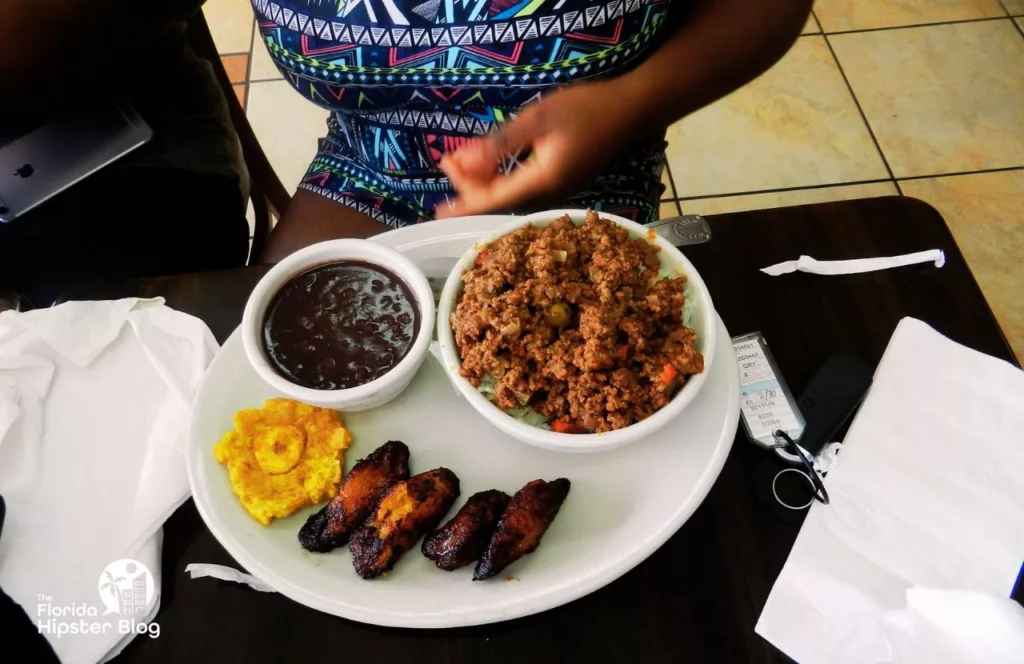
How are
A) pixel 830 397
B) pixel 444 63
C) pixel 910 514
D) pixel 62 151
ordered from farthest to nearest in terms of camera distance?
1. pixel 62 151
2. pixel 444 63
3. pixel 830 397
4. pixel 910 514

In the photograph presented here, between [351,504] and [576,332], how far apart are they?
38 centimetres

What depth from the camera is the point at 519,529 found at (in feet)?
2.81

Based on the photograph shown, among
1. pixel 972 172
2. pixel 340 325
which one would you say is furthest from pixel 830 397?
pixel 972 172

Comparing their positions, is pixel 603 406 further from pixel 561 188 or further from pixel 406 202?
pixel 406 202

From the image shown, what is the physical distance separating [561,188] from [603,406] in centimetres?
43

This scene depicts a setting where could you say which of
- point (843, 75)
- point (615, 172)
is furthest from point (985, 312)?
point (843, 75)

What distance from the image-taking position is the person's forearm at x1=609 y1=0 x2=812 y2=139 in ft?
3.85

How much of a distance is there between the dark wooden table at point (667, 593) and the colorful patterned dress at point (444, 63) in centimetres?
44

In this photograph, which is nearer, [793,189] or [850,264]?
[850,264]

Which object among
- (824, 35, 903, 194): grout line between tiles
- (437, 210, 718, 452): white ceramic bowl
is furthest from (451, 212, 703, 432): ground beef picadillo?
(824, 35, 903, 194): grout line between tiles

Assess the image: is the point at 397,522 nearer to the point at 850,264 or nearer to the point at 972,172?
the point at 850,264

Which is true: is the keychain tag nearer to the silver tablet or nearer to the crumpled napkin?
the crumpled napkin

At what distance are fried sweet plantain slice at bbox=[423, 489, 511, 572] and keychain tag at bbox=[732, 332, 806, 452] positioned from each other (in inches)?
15.7
